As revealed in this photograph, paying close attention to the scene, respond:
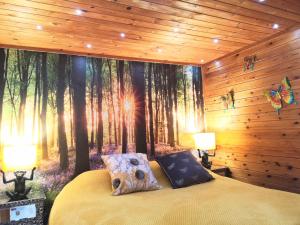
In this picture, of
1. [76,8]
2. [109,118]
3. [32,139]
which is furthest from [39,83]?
[76,8]

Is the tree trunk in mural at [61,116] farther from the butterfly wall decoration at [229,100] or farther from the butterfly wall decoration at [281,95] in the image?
the butterfly wall decoration at [281,95]

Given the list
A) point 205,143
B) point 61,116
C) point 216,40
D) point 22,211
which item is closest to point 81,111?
point 61,116

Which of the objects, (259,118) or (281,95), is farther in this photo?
(259,118)

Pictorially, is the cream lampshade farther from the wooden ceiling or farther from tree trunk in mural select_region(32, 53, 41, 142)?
the wooden ceiling

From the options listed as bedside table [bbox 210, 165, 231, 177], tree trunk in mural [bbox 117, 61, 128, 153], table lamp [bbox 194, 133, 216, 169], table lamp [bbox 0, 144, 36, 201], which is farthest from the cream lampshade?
bedside table [bbox 210, 165, 231, 177]

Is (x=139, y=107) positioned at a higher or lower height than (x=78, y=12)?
lower

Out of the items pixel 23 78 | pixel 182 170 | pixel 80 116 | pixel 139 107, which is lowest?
pixel 182 170

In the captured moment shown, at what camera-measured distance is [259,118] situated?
9.59 feet

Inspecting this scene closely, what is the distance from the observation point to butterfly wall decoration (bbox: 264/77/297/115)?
2.56 metres

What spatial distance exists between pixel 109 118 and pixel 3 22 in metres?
1.48

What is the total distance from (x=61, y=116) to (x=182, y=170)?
150cm

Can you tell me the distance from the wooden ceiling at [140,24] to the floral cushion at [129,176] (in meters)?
1.31

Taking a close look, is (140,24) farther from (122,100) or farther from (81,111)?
(81,111)

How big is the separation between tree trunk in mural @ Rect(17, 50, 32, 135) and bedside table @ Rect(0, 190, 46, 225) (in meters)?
0.79
